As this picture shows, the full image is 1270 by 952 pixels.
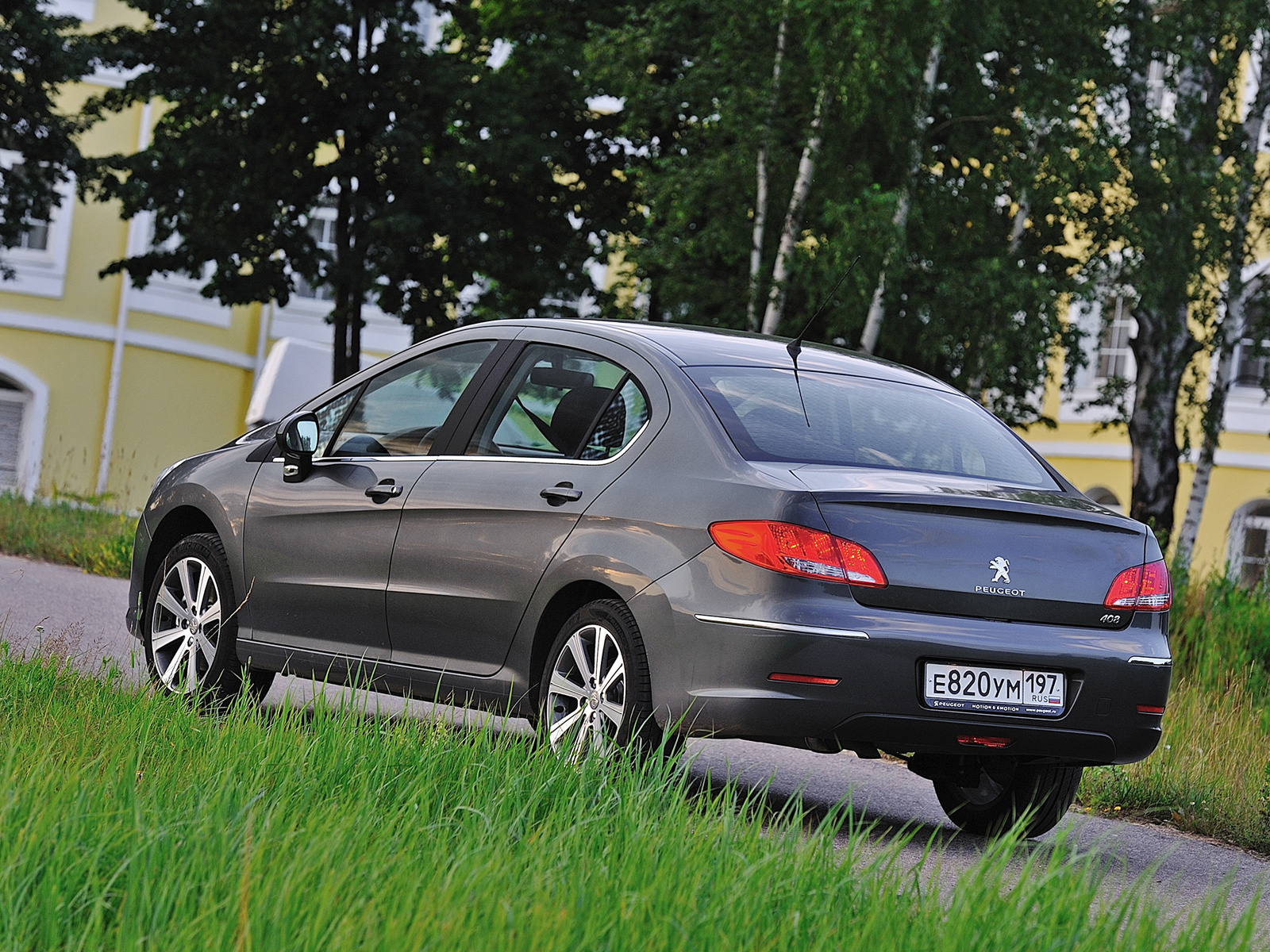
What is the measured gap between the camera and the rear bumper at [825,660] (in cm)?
495

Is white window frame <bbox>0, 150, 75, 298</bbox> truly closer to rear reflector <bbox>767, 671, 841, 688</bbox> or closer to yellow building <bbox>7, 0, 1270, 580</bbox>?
yellow building <bbox>7, 0, 1270, 580</bbox>

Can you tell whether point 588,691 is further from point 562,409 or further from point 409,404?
point 409,404

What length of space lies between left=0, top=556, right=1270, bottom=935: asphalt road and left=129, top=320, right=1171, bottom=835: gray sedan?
0.78 ft

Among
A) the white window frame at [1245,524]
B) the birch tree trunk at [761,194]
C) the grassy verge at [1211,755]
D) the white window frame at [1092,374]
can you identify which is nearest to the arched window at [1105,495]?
the white window frame at [1092,374]

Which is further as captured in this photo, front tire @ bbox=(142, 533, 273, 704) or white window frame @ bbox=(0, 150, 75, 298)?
white window frame @ bbox=(0, 150, 75, 298)

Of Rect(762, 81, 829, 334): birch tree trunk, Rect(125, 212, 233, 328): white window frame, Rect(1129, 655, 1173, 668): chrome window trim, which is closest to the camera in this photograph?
Rect(1129, 655, 1173, 668): chrome window trim

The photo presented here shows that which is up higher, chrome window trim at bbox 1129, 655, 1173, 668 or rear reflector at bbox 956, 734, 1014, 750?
chrome window trim at bbox 1129, 655, 1173, 668

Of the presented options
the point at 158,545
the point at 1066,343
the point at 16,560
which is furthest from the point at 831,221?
the point at 158,545

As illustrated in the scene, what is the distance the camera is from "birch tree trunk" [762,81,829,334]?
20.9m

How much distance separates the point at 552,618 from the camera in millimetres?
5652

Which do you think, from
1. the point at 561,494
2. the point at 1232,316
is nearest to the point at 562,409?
the point at 561,494

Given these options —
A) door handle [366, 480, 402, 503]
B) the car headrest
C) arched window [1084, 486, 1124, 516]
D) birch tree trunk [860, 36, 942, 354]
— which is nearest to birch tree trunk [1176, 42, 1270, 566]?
birch tree trunk [860, 36, 942, 354]

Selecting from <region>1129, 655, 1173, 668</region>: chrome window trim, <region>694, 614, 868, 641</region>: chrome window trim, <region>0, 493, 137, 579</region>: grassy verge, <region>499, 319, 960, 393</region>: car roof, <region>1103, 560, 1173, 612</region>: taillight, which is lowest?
<region>0, 493, 137, 579</region>: grassy verge

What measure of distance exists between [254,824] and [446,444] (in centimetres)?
297
